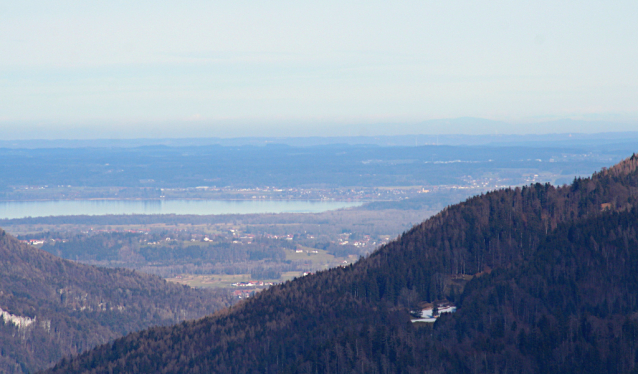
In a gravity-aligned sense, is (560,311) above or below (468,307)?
above

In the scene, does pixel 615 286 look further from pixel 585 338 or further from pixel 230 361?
pixel 230 361

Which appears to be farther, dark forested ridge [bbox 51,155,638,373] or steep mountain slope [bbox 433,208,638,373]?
dark forested ridge [bbox 51,155,638,373]

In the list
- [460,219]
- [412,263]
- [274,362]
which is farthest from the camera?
[460,219]

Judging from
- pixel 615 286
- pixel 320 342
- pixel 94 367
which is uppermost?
pixel 615 286

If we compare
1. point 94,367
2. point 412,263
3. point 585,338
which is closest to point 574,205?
point 412,263

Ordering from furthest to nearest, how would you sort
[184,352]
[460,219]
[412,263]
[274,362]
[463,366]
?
[460,219]
[412,263]
[184,352]
[274,362]
[463,366]

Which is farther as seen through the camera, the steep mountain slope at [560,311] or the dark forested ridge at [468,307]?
the dark forested ridge at [468,307]

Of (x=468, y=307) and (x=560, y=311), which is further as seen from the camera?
(x=468, y=307)

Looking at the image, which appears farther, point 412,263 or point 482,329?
point 412,263
